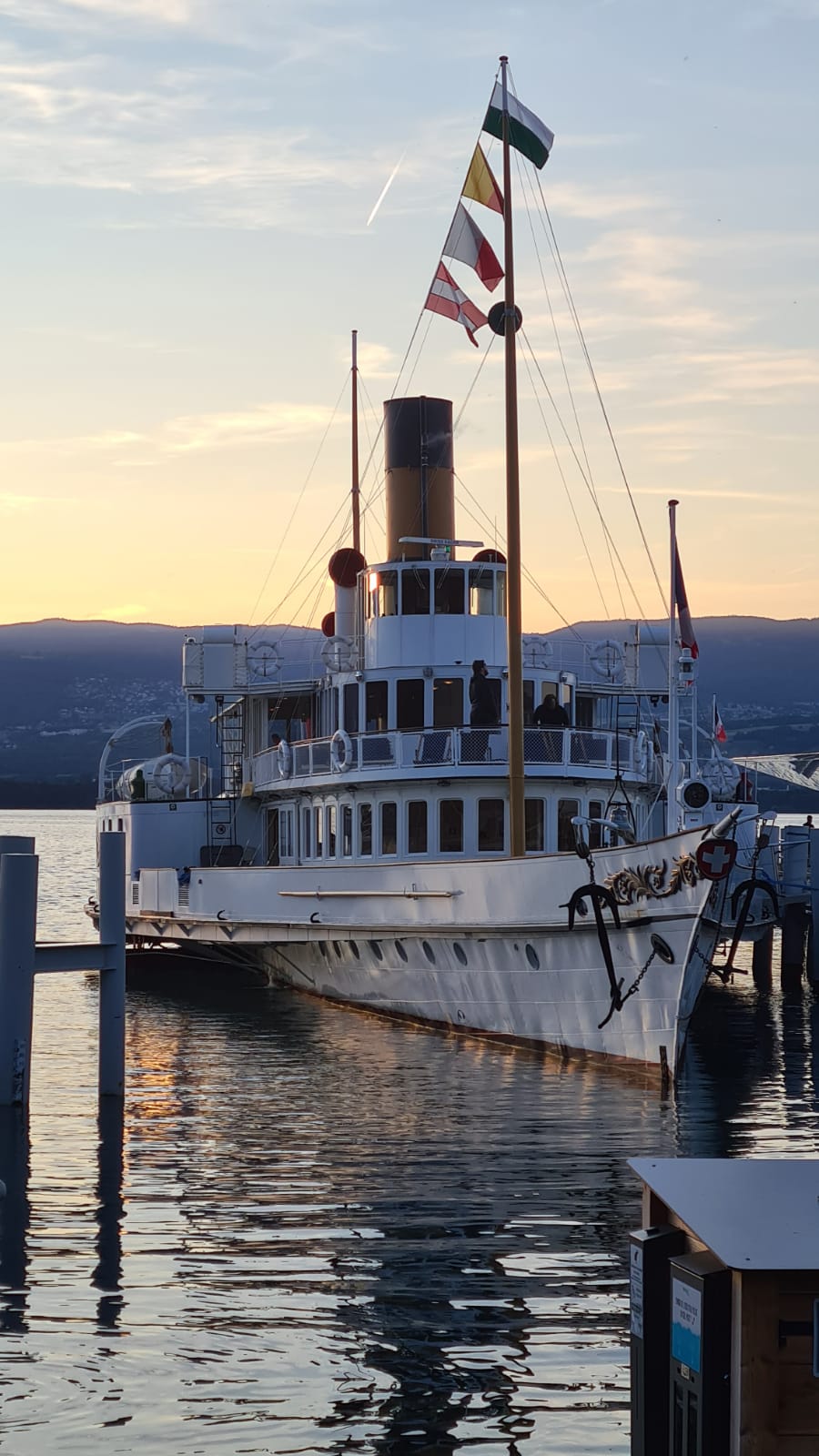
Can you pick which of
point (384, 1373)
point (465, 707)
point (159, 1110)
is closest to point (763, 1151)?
point (159, 1110)

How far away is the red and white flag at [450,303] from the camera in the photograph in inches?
1005

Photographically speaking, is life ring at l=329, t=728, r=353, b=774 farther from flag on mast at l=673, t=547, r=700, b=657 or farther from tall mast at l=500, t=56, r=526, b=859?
flag on mast at l=673, t=547, r=700, b=657

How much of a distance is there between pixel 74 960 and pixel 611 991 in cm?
722

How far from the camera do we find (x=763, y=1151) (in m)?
18.4

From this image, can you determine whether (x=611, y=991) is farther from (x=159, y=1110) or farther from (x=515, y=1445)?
(x=515, y=1445)

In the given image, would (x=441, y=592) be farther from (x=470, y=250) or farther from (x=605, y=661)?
(x=470, y=250)

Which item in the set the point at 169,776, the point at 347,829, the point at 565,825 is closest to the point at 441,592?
the point at 347,829

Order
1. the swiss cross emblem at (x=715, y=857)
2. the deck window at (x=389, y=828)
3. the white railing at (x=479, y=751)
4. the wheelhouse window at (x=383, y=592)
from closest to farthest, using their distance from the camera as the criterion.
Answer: the swiss cross emblem at (x=715, y=857) < the white railing at (x=479, y=751) < the deck window at (x=389, y=828) < the wheelhouse window at (x=383, y=592)

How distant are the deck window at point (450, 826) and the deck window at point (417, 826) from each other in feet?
1.08

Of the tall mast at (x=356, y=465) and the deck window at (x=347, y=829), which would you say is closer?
the deck window at (x=347, y=829)

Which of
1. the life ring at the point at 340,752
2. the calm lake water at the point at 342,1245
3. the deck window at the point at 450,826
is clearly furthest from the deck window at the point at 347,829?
the calm lake water at the point at 342,1245

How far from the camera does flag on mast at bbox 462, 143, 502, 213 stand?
2489cm

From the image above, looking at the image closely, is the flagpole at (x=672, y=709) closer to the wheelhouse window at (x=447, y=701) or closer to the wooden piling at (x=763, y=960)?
the wheelhouse window at (x=447, y=701)

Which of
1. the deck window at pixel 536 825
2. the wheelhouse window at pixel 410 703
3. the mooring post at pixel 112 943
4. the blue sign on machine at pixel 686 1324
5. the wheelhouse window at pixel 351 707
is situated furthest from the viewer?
the wheelhouse window at pixel 351 707
